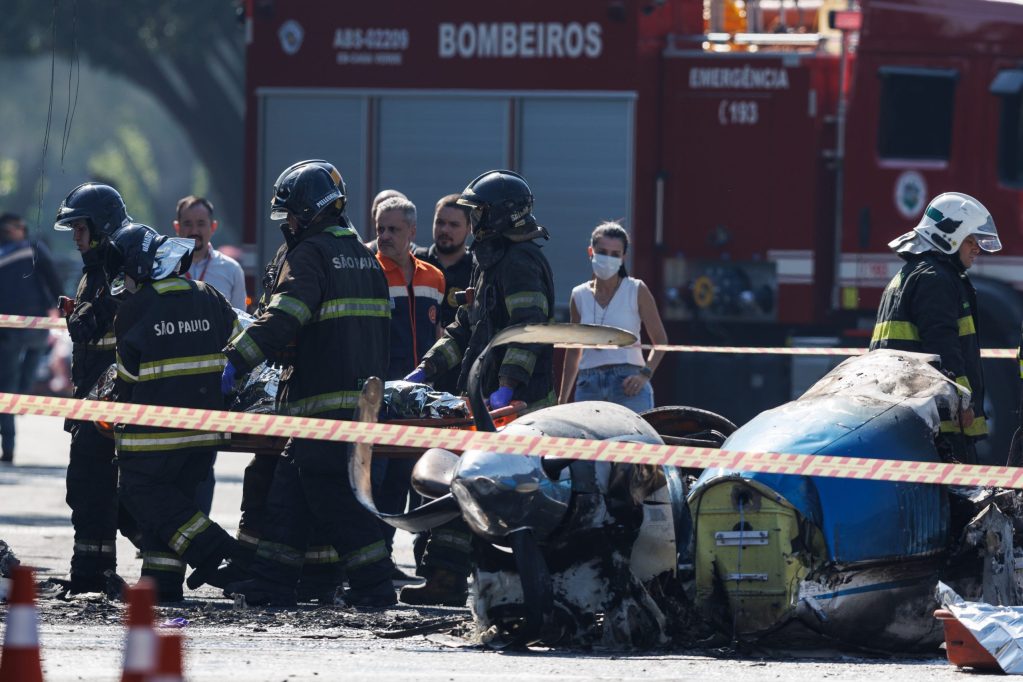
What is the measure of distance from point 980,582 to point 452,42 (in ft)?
26.6

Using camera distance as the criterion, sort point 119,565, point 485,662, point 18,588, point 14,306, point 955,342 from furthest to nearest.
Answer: point 14,306 < point 119,565 < point 955,342 < point 485,662 < point 18,588

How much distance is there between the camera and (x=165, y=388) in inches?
315

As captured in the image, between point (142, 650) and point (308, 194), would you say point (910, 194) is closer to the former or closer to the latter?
point (308, 194)

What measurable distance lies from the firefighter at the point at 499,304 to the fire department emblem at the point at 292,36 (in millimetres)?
6348

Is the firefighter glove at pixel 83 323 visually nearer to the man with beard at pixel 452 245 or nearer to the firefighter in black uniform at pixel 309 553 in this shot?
the firefighter in black uniform at pixel 309 553

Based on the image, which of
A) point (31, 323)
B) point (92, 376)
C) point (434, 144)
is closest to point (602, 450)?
point (92, 376)

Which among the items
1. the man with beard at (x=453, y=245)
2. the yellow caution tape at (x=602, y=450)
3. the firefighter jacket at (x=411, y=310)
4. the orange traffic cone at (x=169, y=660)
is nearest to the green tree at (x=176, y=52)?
the man with beard at (x=453, y=245)

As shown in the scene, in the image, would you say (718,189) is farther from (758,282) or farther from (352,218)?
(352,218)

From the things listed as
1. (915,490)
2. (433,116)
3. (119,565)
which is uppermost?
(433,116)

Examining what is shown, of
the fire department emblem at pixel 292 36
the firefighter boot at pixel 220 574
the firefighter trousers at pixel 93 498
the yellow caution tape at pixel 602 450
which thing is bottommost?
the firefighter boot at pixel 220 574

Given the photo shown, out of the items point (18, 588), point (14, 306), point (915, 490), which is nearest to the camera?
point (18, 588)

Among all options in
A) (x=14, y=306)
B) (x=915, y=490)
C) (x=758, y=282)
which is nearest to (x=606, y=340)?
(x=915, y=490)

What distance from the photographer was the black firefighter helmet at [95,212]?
27.6ft

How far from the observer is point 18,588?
5047 millimetres
